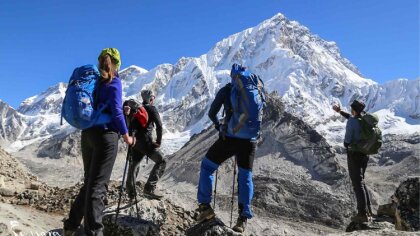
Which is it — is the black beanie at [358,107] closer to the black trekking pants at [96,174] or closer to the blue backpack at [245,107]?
the blue backpack at [245,107]

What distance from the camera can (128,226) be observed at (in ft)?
22.3

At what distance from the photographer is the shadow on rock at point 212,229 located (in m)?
6.00

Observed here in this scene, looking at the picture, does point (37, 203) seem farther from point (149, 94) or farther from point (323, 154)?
point (323, 154)

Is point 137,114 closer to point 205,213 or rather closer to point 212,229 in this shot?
point 205,213

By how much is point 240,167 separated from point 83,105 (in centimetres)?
238

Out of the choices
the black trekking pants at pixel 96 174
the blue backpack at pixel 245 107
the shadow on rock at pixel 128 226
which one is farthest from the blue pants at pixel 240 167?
the black trekking pants at pixel 96 174

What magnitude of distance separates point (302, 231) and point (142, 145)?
26963 mm

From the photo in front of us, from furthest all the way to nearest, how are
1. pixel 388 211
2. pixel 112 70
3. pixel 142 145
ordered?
1. pixel 388 211
2. pixel 142 145
3. pixel 112 70

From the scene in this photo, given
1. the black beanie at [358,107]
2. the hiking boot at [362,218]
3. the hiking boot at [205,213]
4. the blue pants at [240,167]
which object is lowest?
the hiking boot at [205,213]

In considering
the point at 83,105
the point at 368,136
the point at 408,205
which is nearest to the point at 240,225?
the point at 408,205

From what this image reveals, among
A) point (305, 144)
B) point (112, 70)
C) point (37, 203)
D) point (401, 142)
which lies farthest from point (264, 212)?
point (401, 142)

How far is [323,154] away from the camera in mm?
57344

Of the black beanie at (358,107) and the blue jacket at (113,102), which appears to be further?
the black beanie at (358,107)

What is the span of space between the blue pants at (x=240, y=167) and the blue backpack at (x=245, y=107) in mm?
143
